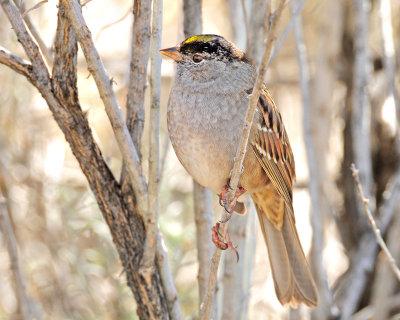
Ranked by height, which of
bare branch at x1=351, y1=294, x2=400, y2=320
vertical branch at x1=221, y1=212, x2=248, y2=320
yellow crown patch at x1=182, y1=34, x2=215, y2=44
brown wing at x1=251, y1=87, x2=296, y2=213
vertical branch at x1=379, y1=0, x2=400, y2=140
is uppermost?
vertical branch at x1=379, y1=0, x2=400, y2=140

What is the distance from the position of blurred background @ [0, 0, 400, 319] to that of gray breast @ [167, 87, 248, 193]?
86cm

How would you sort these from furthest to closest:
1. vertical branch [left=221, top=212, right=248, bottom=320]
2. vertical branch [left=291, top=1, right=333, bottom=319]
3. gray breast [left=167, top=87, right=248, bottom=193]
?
vertical branch [left=291, top=1, right=333, bottom=319] → vertical branch [left=221, top=212, right=248, bottom=320] → gray breast [left=167, top=87, right=248, bottom=193]

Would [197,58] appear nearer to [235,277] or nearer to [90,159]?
[90,159]

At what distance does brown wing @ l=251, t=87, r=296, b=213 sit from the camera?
8.48ft

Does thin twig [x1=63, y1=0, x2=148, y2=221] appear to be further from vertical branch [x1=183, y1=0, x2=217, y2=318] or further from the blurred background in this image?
the blurred background

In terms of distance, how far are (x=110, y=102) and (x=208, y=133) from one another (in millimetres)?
488

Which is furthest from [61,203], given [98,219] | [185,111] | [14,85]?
[185,111]

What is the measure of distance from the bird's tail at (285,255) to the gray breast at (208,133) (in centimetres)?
47

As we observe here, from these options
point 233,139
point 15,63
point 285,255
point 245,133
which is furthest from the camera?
point 285,255

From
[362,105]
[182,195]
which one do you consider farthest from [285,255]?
[182,195]

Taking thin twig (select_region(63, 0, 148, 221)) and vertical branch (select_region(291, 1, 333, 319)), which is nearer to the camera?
thin twig (select_region(63, 0, 148, 221))

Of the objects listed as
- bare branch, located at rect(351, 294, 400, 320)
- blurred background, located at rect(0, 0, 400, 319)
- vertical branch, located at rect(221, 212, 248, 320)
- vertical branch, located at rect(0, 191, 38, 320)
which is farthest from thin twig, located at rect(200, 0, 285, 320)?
bare branch, located at rect(351, 294, 400, 320)

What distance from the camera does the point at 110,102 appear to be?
85.4 inches

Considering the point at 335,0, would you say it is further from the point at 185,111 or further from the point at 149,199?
the point at 149,199
